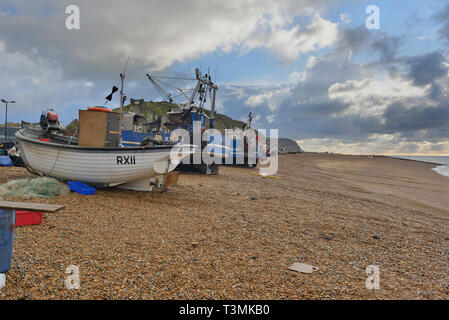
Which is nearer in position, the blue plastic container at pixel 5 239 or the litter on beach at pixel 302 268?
the blue plastic container at pixel 5 239

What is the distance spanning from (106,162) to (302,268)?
23.4 feet

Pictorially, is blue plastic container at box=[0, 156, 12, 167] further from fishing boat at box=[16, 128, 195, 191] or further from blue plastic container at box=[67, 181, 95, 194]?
blue plastic container at box=[67, 181, 95, 194]

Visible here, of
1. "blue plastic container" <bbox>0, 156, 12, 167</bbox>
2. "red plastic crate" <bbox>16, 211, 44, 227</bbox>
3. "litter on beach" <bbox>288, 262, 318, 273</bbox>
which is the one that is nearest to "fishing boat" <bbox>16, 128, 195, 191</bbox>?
"red plastic crate" <bbox>16, 211, 44, 227</bbox>

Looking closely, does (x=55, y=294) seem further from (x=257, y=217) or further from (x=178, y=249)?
→ (x=257, y=217)

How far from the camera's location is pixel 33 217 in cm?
542

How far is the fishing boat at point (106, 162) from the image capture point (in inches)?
353

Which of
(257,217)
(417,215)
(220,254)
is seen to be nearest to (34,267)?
(220,254)

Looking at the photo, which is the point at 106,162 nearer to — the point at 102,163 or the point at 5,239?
the point at 102,163

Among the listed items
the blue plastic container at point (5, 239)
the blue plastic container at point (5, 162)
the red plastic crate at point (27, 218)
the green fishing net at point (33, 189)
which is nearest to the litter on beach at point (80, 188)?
the green fishing net at point (33, 189)

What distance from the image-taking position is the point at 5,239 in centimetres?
333

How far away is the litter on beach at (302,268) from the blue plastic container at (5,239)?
3937 mm

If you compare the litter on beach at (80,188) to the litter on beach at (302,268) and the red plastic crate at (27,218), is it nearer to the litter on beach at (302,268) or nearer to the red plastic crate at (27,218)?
the red plastic crate at (27,218)

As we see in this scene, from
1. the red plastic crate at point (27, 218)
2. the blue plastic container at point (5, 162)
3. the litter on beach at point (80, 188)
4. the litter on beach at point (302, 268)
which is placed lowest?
the litter on beach at point (302, 268)
